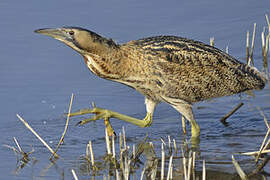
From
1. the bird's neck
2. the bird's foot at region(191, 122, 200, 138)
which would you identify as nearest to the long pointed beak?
the bird's neck

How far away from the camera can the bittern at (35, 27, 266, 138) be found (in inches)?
313

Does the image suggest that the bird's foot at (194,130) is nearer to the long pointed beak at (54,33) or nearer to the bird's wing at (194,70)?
the bird's wing at (194,70)

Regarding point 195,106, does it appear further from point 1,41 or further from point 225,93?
point 1,41

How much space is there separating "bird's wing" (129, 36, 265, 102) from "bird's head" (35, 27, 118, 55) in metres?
0.58

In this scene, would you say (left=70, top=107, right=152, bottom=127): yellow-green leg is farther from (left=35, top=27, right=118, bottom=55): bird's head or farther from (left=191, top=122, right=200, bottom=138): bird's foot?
(left=35, top=27, right=118, bottom=55): bird's head

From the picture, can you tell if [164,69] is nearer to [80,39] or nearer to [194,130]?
[194,130]

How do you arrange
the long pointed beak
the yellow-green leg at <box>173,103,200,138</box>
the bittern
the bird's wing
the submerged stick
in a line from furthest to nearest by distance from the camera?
the submerged stick < the yellow-green leg at <box>173,103,200,138</box> < the bird's wing < the bittern < the long pointed beak

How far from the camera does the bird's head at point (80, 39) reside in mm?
7660

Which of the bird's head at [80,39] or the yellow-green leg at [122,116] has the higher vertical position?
the bird's head at [80,39]

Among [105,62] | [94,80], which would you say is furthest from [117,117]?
[94,80]

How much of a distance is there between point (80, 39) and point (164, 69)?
113 cm

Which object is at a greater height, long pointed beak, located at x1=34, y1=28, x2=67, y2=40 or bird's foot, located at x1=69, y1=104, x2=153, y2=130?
long pointed beak, located at x1=34, y1=28, x2=67, y2=40

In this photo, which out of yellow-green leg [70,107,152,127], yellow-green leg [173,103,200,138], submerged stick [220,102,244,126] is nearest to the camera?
yellow-green leg [70,107,152,127]

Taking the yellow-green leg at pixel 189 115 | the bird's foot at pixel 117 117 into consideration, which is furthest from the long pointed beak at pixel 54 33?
the yellow-green leg at pixel 189 115
